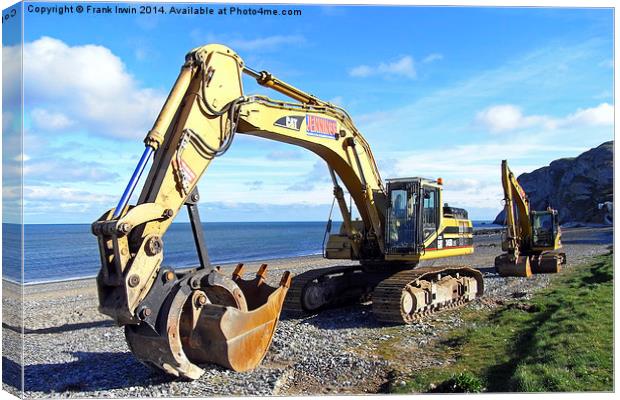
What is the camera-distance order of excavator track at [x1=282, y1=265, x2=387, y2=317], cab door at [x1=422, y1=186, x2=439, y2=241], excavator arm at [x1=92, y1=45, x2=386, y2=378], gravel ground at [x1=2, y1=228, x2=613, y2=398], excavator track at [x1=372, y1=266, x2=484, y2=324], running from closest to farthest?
excavator arm at [x1=92, y1=45, x2=386, y2=378] < gravel ground at [x1=2, y1=228, x2=613, y2=398] < excavator track at [x1=372, y1=266, x2=484, y2=324] < cab door at [x1=422, y1=186, x2=439, y2=241] < excavator track at [x1=282, y1=265, x2=387, y2=317]

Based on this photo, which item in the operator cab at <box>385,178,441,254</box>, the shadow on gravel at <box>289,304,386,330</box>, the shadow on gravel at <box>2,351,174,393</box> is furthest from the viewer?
the operator cab at <box>385,178,441,254</box>

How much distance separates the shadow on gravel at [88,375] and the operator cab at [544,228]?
1573 cm

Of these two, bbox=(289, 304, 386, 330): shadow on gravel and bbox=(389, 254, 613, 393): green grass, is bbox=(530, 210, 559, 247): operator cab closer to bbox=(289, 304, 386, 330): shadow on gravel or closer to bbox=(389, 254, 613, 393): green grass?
bbox=(389, 254, 613, 393): green grass

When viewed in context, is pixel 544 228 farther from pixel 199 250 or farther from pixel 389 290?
pixel 199 250

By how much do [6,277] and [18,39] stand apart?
2550mm

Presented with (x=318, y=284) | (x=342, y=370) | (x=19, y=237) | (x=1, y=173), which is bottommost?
(x=342, y=370)

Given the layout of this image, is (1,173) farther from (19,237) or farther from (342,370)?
(342,370)

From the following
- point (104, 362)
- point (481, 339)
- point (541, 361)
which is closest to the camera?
point (541, 361)

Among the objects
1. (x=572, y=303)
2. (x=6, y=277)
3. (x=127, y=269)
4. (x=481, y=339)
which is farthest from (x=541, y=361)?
(x=6, y=277)

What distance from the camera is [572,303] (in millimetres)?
11406

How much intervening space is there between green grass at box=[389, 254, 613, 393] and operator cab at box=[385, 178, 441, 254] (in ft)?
5.92

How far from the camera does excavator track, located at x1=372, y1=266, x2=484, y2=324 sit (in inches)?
427

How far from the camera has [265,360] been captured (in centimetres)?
827

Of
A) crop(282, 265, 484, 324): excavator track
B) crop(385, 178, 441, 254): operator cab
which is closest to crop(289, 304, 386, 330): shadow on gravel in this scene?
crop(282, 265, 484, 324): excavator track
